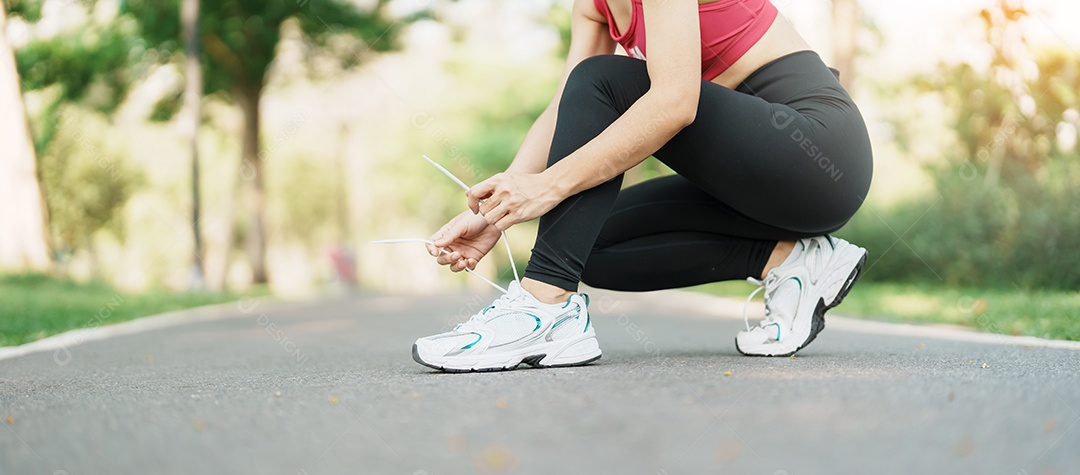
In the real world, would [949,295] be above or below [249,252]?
above

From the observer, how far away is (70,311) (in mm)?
7285

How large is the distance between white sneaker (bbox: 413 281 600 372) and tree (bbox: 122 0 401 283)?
48.8 ft

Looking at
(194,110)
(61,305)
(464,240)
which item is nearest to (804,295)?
(464,240)

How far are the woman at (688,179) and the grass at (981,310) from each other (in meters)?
1.46

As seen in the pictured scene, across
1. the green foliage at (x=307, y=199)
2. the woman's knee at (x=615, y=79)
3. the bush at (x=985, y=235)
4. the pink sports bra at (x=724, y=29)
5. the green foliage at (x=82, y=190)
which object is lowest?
the green foliage at (x=307, y=199)

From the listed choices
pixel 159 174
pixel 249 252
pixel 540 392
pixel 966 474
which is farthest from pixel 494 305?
pixel 159 174

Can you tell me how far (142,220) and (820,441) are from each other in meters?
33.1

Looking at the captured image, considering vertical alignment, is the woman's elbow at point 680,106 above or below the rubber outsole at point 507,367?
above

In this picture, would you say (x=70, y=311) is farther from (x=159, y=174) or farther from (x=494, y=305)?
(x=159, y=174)

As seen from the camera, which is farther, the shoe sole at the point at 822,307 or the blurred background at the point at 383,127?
the blurred background at the point at 383,127

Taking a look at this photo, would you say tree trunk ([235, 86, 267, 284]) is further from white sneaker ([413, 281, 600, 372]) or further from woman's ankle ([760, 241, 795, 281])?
white sneaker ([413, 281, 600, 372])

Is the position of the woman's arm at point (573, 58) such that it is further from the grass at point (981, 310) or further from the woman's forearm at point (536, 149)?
the grass at point (981, 310)

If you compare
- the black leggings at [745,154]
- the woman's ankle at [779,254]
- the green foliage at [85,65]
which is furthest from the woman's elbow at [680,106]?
the green foliage at [85,65]

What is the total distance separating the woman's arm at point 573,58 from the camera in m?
3.05
